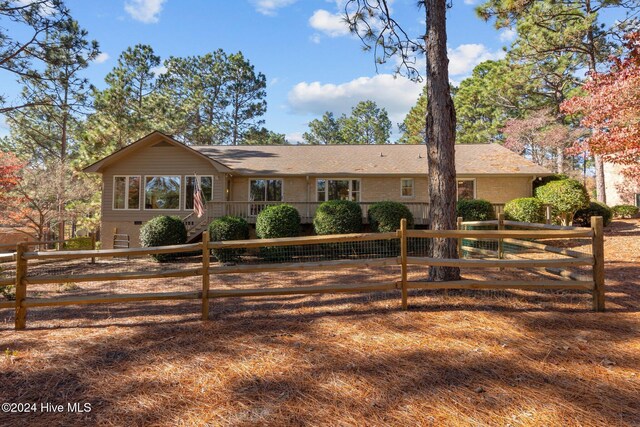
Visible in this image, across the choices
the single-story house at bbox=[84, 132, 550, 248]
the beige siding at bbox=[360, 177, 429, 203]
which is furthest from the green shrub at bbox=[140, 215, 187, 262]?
the beige siding at bbox=[360, 177, 429, 203]

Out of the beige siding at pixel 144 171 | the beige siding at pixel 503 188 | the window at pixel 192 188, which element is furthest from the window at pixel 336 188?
the beige siding at pixel 503 188

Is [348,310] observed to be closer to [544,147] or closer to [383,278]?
[383,278]

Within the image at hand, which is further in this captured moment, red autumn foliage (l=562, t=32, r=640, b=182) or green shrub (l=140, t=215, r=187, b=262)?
green shrub (l=140, t=215, r=187, b=262)

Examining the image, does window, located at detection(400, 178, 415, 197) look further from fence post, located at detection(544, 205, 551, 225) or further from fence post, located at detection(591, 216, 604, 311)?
fence post, located at detection(591, 216, 604, 311)

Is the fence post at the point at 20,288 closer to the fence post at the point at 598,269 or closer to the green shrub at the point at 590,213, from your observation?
the fence post at the point at 598,269

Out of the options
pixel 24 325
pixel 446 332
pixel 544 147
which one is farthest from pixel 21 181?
pixel 544 147

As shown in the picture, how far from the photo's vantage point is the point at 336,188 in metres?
17.5

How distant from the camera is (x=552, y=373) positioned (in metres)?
2.97

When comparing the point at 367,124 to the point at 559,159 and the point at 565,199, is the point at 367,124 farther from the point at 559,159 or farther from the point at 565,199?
the point at 565,199

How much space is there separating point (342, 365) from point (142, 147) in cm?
1680

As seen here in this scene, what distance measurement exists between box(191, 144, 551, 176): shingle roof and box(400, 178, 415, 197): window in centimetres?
56

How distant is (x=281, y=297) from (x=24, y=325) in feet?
11.9

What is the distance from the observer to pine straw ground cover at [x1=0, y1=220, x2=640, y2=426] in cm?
249

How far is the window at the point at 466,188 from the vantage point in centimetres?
1709
